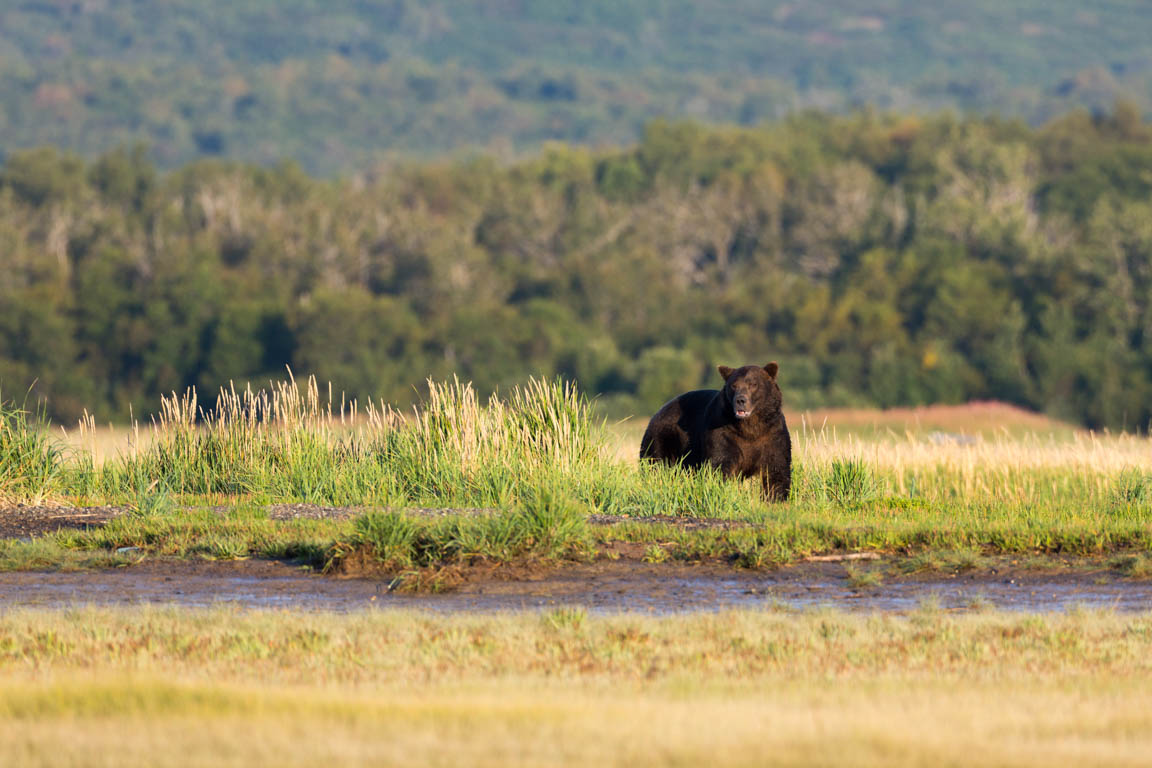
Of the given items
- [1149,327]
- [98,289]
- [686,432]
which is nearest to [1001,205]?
[1149,327]

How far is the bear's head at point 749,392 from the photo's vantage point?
1505cm

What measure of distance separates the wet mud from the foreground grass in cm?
60

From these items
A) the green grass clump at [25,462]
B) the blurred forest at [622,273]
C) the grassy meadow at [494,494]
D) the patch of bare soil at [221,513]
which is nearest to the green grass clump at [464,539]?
the grassy meadow at [494,494]

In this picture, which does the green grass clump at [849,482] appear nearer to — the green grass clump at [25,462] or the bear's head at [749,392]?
the bear's head at [749,392]

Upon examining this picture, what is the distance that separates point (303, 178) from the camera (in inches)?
3816

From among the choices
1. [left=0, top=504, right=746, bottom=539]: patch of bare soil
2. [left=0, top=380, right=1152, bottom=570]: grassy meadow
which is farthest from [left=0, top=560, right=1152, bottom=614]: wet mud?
[left=0, top=504, right=746, bottom=539]: patch of bare soil

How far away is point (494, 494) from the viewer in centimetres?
1516

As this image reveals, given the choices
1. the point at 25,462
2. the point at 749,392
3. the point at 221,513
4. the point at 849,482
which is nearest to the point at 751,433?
the point at 749,392

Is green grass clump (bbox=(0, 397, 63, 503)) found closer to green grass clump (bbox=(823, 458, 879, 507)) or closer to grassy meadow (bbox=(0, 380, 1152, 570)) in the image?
grassy meadow (bbox=(0, 380, 1152, 570))

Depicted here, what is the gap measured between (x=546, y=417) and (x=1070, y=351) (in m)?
46.6

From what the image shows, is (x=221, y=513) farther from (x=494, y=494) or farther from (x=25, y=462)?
(x=25, y=462)

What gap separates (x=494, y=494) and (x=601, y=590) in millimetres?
4053

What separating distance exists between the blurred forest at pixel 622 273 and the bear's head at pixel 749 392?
42493 mm

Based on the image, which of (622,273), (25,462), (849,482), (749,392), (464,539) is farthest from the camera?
(622,273)
